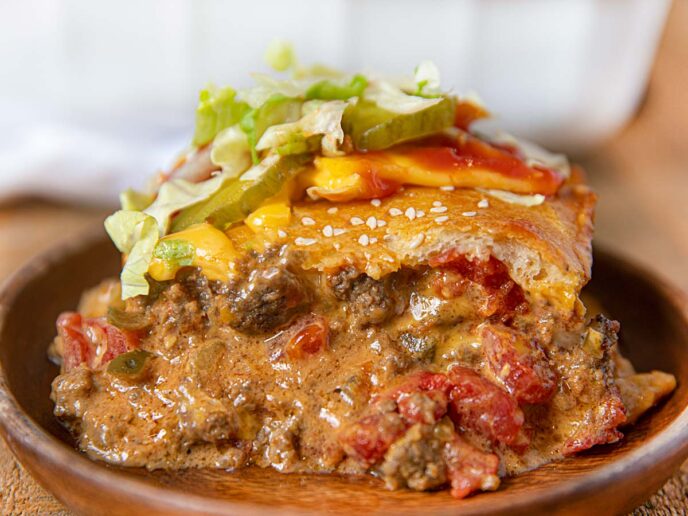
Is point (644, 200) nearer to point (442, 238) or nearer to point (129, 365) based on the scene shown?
point (442, 238)

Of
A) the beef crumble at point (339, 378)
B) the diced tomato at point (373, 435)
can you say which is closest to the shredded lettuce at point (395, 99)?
the beef crumble at point (339, 378)

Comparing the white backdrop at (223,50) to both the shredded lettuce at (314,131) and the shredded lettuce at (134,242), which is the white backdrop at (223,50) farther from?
the shredded lettuce at (314,131)

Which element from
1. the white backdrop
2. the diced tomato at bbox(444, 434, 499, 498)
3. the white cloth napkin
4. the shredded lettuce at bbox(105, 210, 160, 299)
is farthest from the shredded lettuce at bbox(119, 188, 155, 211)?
the white backdrop

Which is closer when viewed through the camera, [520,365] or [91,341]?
[520,365]

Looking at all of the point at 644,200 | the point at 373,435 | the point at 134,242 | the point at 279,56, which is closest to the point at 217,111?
the point at 279,56

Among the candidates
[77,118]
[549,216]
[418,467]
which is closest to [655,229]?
[549,216]

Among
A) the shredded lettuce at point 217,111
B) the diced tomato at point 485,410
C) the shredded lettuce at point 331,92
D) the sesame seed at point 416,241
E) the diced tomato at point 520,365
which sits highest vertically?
the shredded lettuce at point 331,92

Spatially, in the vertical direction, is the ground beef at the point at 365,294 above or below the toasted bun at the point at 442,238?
below
